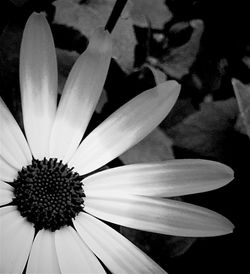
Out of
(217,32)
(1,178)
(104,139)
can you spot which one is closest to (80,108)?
(104,139)

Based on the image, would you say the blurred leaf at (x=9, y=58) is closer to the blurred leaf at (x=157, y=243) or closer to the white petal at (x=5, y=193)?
the white petal at (x=5, y=193)

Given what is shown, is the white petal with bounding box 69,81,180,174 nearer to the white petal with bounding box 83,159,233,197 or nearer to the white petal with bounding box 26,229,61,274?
the white petal with bounding box 83,159,233,197

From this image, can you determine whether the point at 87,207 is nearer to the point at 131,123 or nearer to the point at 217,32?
the point at 131,123

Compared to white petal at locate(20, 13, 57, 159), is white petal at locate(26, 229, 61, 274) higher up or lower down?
lower down

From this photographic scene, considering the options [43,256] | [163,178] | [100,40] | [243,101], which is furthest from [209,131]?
[43,256]

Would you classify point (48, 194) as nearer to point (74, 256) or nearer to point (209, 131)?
point (74, 256)

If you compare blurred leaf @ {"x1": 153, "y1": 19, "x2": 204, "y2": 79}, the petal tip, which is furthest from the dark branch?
blurred leaf @ {"x1": 153, "y1": 19, "x2": 204, "y2": 79}
